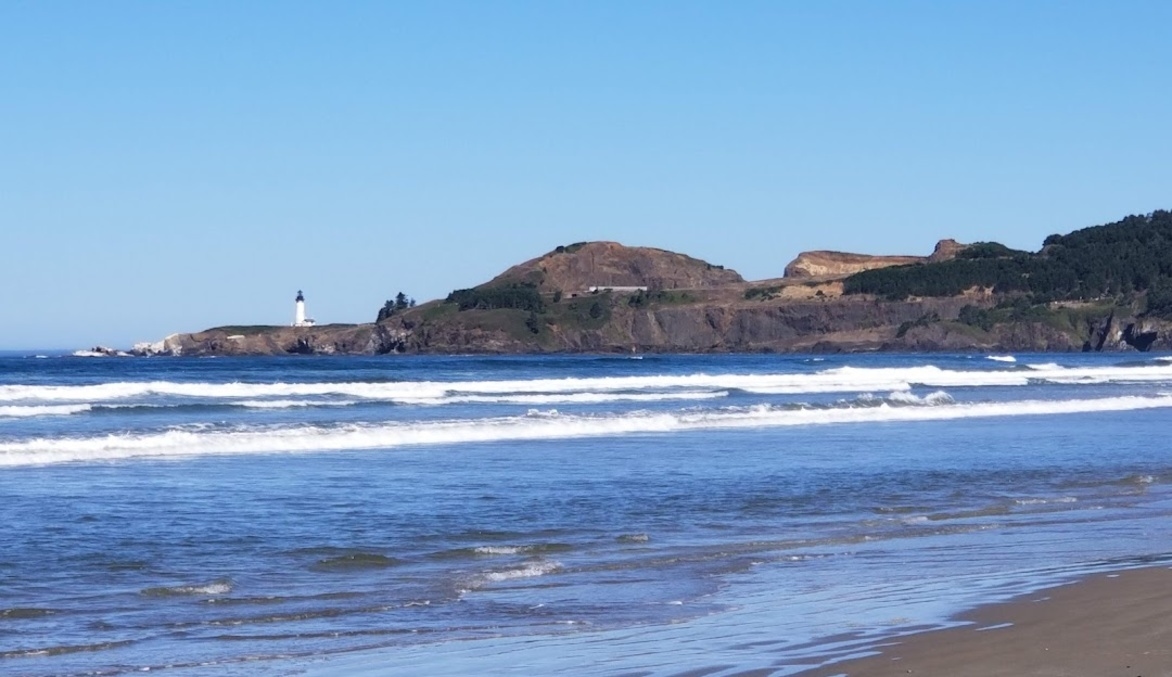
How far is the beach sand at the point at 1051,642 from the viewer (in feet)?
23.5

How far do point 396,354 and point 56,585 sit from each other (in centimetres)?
13156

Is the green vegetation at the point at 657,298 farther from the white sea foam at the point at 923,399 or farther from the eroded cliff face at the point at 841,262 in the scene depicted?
the white sea foam at the point at 923,399

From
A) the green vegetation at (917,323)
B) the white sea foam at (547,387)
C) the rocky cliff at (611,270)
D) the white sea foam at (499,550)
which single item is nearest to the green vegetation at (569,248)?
the rocky cliff at (611,270)

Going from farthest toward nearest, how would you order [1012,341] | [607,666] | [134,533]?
1. [1012,341]
2. [134,533]
3. [607,666]

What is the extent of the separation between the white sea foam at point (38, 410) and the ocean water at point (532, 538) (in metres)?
4.16

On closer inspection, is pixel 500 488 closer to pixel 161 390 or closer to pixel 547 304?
pixel 161 390

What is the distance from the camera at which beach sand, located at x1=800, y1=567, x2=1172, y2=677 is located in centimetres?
715

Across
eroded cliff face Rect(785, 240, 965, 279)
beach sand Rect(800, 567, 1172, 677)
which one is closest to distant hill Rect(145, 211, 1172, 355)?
eroded cliff face Rect(785, 240, 965, 279)

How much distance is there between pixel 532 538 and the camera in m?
13.0

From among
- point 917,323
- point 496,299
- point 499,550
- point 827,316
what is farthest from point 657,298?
Result: point 499,550

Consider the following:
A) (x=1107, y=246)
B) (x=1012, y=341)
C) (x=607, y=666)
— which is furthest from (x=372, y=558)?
(x=1107, y=246)

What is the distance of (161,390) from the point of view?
147 ft

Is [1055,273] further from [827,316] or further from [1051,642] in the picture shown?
[1051,642]

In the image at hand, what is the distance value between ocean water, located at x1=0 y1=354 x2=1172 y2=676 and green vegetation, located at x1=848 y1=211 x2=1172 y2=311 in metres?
122
